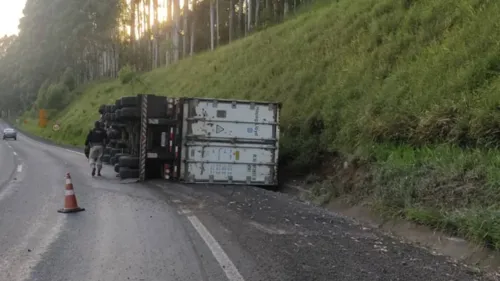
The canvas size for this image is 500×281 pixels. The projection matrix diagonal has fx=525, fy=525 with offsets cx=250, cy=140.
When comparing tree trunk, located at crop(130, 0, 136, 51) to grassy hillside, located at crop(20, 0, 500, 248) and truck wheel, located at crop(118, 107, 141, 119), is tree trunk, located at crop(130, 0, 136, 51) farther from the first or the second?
truck wheel, located at crop(118, 107, 141, 119)

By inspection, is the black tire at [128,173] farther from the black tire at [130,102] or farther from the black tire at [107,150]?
the black tire at [107,150]

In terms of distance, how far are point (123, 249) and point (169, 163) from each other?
25.1 ft

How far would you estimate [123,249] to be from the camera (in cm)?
674

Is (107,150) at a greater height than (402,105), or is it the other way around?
(402,105)

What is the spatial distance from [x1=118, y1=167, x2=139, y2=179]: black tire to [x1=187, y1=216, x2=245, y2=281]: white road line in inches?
262

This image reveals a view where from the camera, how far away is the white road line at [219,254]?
5594mm

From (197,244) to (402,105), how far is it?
19.4 feet

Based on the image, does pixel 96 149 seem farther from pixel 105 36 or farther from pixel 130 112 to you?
pixel 105 36

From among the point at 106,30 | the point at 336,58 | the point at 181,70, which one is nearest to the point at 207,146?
the point at 336,58


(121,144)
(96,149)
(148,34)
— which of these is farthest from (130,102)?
(148,34)

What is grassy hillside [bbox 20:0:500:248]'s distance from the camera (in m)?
7.88

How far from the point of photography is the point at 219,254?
6457 millimetres

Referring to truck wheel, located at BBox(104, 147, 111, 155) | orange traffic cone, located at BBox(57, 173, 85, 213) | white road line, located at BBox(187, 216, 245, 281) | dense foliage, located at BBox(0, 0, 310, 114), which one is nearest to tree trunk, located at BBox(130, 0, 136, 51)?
dense foliage, located at BBox(0, 0, 310, 114)

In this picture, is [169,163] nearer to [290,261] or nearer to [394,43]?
[394,43]
